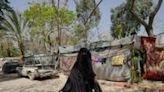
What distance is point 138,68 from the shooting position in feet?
57.9

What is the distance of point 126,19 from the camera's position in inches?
1394

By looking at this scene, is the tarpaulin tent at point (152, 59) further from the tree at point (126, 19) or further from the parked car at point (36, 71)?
the tree at point (126, 19)

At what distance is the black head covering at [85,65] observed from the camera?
287 inches

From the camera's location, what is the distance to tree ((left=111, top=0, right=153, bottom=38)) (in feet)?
113

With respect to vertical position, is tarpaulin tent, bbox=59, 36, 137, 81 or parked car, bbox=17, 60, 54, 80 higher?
tarpaulin tent, bbox=59, 36, 137, 81

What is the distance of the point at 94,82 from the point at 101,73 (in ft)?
44.5

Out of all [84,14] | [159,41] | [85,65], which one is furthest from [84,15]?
[85,65]

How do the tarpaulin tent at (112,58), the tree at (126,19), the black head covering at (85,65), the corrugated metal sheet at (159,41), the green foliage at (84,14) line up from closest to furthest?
1. the black head covering at (85,65)
2. the tarpaulin tent at (112,58)
3. the corrugated metal sheet at (159,41)
4. the tree at (126,19)
5. the green foliage at (84,14)

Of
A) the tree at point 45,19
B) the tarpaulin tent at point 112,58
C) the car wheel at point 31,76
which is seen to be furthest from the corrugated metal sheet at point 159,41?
the tree at point 45,19

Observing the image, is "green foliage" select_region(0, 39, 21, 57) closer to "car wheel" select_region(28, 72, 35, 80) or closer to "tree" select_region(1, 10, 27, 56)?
"tree" select_region(1, 10, 27, 56)

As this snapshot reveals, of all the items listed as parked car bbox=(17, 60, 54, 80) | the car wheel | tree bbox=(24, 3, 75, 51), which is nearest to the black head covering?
parked car bbox=(17, 60, 54, 80)

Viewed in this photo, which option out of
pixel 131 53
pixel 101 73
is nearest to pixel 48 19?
pixel 101 73

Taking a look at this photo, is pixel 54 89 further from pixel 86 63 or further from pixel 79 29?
pixel 79 29

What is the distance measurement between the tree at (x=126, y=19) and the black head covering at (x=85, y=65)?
26.5m
